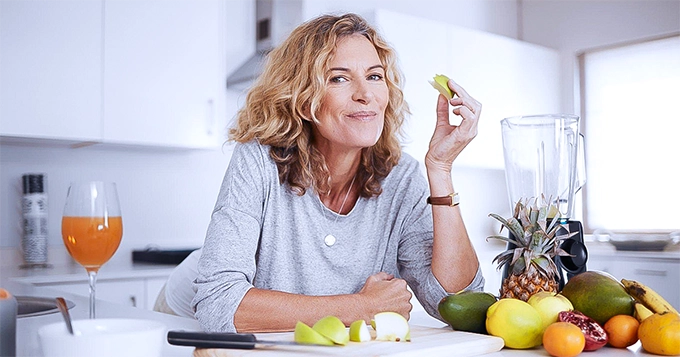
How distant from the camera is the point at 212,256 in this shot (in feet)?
4.57

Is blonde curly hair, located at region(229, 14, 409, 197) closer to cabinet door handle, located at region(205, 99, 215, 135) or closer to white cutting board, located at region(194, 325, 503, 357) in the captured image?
white cutting board, located at region(194, 325, 503, 357)

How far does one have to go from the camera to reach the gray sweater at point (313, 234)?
4.80ft

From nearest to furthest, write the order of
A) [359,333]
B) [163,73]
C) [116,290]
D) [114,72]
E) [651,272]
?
1. [359,333]
2. [116,290]
3. [114,72]
4. [163,73]
5. [651,272]

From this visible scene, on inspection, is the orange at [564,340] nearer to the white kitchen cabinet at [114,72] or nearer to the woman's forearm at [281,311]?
the woman's forearm at [281,311]

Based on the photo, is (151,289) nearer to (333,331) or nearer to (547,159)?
(547,159)

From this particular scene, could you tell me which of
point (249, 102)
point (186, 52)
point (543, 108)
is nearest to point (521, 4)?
point (543, 108)

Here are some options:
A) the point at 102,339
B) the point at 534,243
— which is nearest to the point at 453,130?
the point at 534,243

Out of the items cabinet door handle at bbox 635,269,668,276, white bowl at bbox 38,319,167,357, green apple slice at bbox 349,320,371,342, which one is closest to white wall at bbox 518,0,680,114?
cabinet door handle at bbox 635,269,668,276

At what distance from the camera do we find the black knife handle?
927 mm

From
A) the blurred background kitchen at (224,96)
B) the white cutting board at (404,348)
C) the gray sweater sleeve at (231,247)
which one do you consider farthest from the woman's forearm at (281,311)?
the blurred background kitchen at (224,96)

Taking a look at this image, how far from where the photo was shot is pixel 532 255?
1.19 metres

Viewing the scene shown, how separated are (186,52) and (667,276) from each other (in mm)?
2819

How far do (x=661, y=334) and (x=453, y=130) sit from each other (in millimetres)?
728

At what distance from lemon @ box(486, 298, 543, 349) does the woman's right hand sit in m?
0.30
